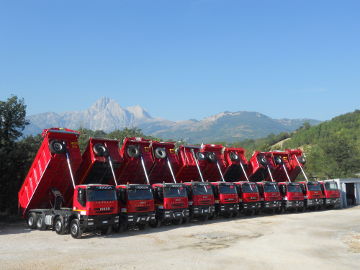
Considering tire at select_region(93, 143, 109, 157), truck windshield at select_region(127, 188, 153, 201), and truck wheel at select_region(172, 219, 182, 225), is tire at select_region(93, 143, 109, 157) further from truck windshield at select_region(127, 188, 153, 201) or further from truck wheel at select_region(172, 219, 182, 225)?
truck wheel at select_region(172, 219, 182, 225)

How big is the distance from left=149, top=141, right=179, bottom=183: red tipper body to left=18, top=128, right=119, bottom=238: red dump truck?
575cm

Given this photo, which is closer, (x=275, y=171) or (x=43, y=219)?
(x=43, y=219)

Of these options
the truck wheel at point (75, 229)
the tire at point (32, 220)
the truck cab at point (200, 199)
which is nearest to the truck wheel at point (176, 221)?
the truck cab at point (200, 199)

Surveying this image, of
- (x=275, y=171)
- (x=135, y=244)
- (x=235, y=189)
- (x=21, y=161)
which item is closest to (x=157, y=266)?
(x=135, y=244)

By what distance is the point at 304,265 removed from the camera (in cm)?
1123

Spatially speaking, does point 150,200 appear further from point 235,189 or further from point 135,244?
point 235,189

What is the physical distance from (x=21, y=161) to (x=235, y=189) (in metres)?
15.1

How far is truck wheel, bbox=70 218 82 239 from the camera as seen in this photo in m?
17.0

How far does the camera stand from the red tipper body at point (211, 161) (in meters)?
27.6

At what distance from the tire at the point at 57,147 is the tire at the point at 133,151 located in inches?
183

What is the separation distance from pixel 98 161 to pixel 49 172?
268 cm

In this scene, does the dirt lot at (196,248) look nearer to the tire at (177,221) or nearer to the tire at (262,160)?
the tire at (177,221)

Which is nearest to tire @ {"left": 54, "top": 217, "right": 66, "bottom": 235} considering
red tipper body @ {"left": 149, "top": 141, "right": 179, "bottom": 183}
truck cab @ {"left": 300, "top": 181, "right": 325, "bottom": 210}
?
red tipper body @ {"left": 149, "top": 141, "right": 179, "bottom": 183}

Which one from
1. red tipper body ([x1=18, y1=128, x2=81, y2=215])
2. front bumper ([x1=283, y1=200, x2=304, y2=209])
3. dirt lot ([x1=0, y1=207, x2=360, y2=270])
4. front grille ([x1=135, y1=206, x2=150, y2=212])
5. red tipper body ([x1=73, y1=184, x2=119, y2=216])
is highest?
red tipper body ([x1=18, y1=128, x2=81, y2=215])
